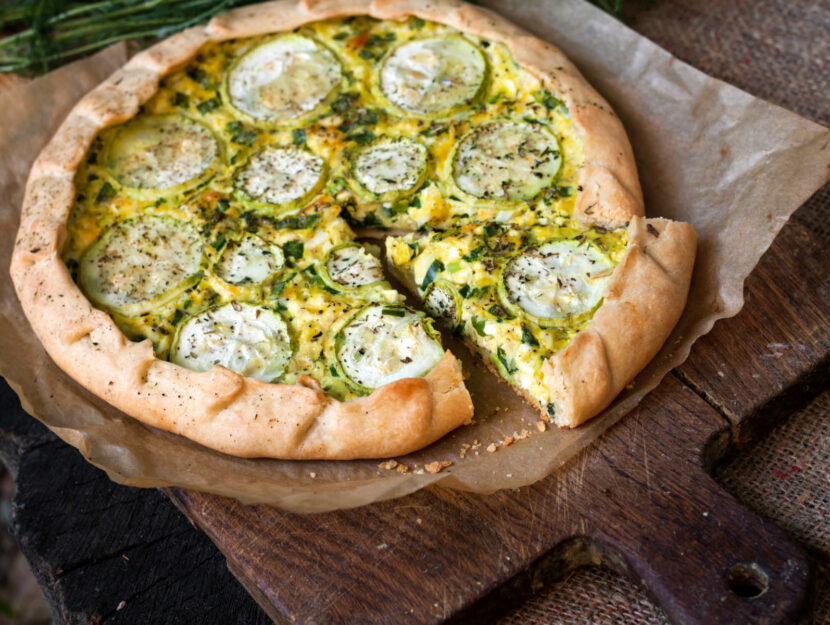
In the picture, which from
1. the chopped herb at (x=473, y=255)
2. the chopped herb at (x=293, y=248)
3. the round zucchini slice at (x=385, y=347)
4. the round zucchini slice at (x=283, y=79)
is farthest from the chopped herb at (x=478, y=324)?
the round zucchini slice at (x=283, y=79)

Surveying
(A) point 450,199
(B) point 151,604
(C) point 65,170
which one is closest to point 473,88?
(A) point 450,199

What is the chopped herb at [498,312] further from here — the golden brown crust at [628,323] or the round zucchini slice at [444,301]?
the golden brown crust at [628,323]

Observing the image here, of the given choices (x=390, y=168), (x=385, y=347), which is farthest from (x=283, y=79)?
(x=385, y=347)

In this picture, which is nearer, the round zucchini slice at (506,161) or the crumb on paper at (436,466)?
the crumb on paper at (436,466)

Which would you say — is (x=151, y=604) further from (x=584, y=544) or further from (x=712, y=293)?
(x=712, y=293)

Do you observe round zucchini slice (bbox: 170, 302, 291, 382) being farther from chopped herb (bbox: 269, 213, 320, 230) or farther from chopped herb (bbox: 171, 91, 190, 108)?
chopped herb (bbox: 171, 91, 190, 108)
